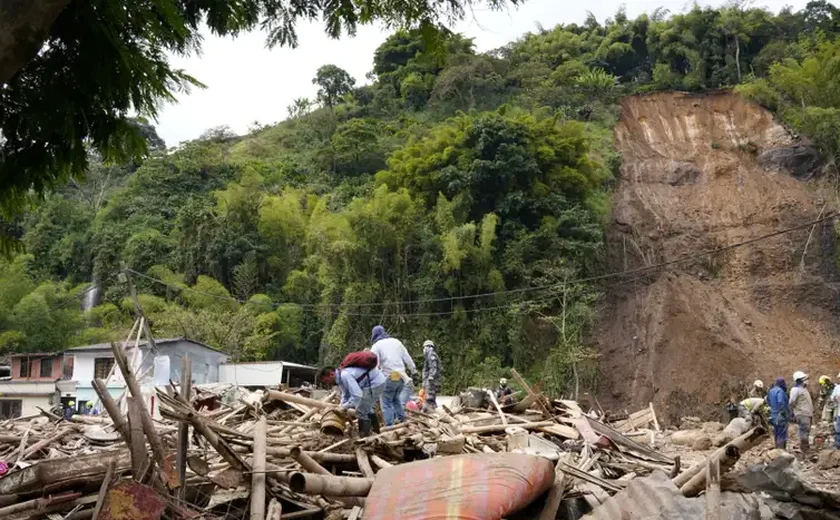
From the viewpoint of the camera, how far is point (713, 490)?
5.30 m

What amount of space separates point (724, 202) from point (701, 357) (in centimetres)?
1305

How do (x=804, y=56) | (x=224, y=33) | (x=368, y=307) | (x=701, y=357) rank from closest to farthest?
(x=224, y=33), (x=701, y=357), (x=368, y=307), (x=804, y=56)

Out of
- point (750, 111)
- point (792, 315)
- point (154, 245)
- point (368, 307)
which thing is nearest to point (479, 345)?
point (368, 307)

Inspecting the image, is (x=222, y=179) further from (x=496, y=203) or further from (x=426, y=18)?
(x=426, y=18)

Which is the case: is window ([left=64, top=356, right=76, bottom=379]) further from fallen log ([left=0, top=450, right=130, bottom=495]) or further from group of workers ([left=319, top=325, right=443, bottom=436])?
fallen log ([left=0, top=450, right=130, bottom=495])

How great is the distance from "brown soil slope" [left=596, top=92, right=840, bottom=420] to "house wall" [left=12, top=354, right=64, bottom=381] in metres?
22.9

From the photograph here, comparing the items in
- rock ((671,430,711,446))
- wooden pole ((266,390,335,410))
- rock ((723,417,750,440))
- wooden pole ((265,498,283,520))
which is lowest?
rock ((671,430,711,446))

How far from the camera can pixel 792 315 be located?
34844 mm

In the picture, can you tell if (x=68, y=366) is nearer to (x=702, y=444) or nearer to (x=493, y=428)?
(x=702, y=444)

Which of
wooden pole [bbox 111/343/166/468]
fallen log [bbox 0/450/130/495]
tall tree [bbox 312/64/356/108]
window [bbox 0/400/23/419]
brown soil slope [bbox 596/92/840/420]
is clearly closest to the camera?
wooden pole [bbox 111/343/166/468]

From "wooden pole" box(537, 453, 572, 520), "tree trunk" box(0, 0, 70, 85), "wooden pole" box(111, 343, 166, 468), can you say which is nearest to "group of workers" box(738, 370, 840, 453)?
"wooden pole" box(537, 453, 572, 520)

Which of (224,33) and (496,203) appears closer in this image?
(224,33)

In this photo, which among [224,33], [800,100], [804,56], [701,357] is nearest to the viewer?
[224,33]

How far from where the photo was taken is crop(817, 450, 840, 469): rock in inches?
494
